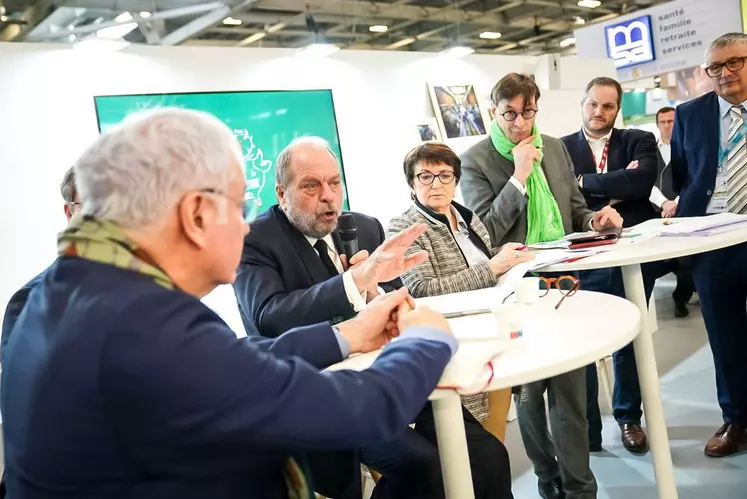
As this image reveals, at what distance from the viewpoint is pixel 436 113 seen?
555 cm

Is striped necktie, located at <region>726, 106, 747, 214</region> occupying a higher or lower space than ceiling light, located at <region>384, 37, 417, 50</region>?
lower

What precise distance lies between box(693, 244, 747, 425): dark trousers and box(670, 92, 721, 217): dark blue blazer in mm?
298

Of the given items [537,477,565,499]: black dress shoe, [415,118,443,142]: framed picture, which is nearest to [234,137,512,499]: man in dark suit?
[537,477,565,499]: black dress shoe

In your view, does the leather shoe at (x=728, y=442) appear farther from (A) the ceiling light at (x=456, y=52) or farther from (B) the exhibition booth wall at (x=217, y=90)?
(A) the ceiling light at (x=456, y=52)

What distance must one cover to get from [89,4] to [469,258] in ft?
11.2

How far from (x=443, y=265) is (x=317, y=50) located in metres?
3.19

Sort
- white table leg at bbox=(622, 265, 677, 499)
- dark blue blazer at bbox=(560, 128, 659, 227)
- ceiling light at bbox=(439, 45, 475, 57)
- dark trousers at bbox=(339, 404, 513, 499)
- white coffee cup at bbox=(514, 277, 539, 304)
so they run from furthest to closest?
ceiling light at bbox=(439, 45, 475, 57) → dark blue blazer at bbox=(560, 128, 659, 227) → white table leg at bbox=(622, 265, 677, 499) → white coffee cup at bbox=(514, 277, 539, 304) → dark trousers at bbox=(339, 404, 513, 499)

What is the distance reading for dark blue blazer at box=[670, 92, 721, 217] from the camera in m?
2.69

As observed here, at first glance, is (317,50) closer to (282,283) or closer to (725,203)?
(725,203)

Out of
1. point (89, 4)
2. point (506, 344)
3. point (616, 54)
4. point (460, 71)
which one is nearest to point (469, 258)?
point (506, 344)

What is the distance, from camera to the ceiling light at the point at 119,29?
13.3 ft

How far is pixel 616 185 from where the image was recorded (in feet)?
9.67

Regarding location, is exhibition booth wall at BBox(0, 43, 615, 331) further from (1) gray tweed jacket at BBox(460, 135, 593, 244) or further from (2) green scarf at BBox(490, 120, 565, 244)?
(2) green scarf at BBox(490, 120, 565, 244)

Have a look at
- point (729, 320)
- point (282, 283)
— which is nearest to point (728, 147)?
point (729, 320)
